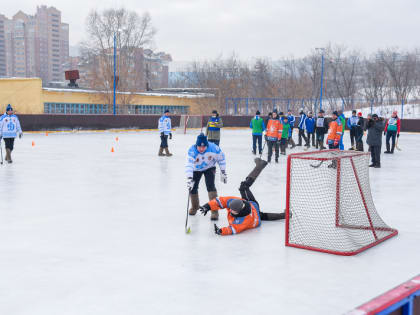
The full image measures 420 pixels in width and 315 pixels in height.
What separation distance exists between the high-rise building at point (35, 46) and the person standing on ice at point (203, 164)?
155979 millimetres

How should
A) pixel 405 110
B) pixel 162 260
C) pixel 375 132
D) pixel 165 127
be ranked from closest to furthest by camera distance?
pixel 162 260
pixel 375 132
pixel 165 127
pixel 405 110

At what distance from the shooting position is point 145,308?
390 cm

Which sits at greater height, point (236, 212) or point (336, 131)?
point (336, 131)

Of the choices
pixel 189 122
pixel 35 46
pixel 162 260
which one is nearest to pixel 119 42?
pixel 189 122

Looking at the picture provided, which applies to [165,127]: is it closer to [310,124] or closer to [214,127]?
[214,127]

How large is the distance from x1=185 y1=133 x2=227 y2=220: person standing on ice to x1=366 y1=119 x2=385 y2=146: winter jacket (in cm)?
791

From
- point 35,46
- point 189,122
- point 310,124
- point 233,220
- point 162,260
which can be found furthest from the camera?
point 35,46

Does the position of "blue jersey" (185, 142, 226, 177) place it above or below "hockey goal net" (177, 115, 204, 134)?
below

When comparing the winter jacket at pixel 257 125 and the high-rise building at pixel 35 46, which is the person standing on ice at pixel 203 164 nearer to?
the winter jacket at pixel 257 125

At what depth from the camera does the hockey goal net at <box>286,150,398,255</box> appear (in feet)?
19.5

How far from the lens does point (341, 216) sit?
6.81 meters

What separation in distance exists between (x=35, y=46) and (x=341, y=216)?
172572mm

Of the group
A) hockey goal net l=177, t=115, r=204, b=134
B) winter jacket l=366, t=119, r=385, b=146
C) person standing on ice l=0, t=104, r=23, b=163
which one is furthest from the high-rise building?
winter jacket l=366, t=119, r=385, b=146

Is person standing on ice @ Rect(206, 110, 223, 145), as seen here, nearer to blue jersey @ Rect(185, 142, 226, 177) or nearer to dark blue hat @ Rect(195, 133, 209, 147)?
blue jersey @ Rect(185, 142, 226, 177)
